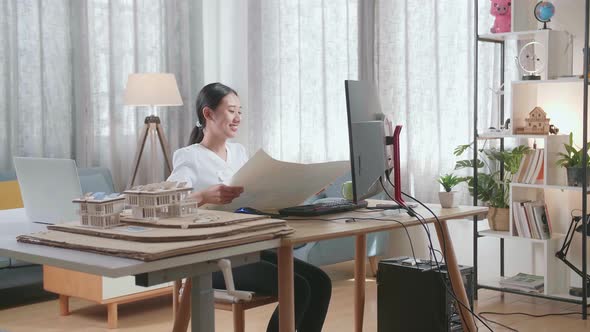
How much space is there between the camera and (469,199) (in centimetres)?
488

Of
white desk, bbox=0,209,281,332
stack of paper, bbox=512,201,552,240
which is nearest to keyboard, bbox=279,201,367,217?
white desk, bbox=0,209,281,332

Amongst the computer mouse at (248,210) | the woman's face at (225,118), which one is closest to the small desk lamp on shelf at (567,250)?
the woman's face at (225,118)

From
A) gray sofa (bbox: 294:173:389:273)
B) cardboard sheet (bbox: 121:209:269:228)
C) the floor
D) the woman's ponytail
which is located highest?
the woman's ponytail

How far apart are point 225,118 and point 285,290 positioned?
109 centimetres

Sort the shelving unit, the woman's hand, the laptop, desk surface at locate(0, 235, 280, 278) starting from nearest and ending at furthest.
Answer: desk surface at locate(0, 235, 280, 278), the laptop, the woman's hand, the shelving unit

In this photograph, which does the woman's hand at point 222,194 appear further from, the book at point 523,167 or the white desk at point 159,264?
the book at point 523,167

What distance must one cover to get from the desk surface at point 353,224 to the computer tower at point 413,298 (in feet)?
1.48

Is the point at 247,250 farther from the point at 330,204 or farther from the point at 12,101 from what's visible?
the point at 12,101

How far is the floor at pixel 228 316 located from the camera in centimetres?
387

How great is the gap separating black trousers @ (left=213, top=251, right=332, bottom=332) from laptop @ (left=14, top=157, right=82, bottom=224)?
1.92 ft

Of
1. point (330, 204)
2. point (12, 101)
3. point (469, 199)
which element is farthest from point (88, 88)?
point (330, 204)

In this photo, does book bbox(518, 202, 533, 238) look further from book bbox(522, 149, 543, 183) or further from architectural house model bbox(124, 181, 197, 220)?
architectural house model bbox(124, 181, 197, 220)

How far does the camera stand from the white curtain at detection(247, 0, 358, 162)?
5.53 meters

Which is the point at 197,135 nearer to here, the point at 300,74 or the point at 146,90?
A: the point at 146,90
